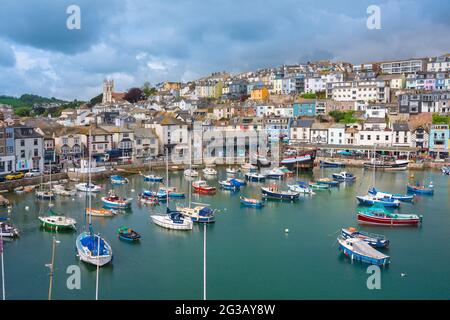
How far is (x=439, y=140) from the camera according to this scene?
33.3 meters

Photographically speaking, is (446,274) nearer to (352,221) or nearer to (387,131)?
(352,221)

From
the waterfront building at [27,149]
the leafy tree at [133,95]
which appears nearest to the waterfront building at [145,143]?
the waterfront building at [27,149]

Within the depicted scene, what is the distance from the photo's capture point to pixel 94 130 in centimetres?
3169

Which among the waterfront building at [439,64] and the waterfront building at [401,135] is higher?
the waterfront building at [439,64]

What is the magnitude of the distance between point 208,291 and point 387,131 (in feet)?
91.3

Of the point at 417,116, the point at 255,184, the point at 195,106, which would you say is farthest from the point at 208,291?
the point at 195,106

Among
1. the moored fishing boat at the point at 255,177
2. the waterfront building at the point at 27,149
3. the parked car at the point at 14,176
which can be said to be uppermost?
the waterfront building at the point at 27,149

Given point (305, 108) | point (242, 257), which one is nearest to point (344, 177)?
point (242, 257)

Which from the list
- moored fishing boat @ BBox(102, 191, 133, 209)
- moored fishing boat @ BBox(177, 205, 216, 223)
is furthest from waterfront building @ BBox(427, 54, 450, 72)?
moored fishing boat @ BBox(102, 191, 133, 209)

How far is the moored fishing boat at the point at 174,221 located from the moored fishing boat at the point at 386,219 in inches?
246

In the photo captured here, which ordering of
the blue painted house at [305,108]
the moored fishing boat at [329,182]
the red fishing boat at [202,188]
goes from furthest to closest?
the blue painted house at [305,108] < the moored fishing boat at [329,182] < the red fishing boat at [202,188]

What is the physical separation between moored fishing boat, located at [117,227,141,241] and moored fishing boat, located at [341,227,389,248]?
6.55 m

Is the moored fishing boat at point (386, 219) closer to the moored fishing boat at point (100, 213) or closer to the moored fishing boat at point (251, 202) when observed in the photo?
the moored fishing boat at point (251, 202)

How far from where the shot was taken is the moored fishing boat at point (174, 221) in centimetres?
1625
